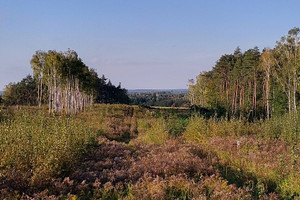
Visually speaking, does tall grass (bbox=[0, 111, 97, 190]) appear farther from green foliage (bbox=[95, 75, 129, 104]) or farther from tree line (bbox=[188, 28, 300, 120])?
green foliage (bbox=[95, 75, 129, 104])

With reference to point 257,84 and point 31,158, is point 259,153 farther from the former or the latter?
point 257,84

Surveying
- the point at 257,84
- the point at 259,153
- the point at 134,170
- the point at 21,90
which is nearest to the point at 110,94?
the point at 21,90

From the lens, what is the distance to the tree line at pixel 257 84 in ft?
113

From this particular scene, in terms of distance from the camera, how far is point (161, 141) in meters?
13.4

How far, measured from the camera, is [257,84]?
180ft

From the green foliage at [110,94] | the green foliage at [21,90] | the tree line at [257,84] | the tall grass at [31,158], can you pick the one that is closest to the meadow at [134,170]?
the tall grass at [31,158]

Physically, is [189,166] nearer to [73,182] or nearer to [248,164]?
[248,164]

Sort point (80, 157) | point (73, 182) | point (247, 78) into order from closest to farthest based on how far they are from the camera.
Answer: point (73, 182) < point (80, 157) < point (247, 78)

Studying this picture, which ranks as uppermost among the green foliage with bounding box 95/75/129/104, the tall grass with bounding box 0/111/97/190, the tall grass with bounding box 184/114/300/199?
the green foliage with bounding box 95/75/129/104

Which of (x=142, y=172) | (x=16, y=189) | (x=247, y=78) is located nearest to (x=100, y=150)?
(x=142, y=172)

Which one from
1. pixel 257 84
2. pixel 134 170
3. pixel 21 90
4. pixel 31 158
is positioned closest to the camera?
pixel 31 158

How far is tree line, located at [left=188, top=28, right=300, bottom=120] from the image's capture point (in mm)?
34469

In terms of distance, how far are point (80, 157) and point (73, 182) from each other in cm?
231

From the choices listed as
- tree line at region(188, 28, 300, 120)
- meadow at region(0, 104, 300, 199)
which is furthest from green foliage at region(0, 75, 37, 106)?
meadow at region(0, 104, 300, 199)
